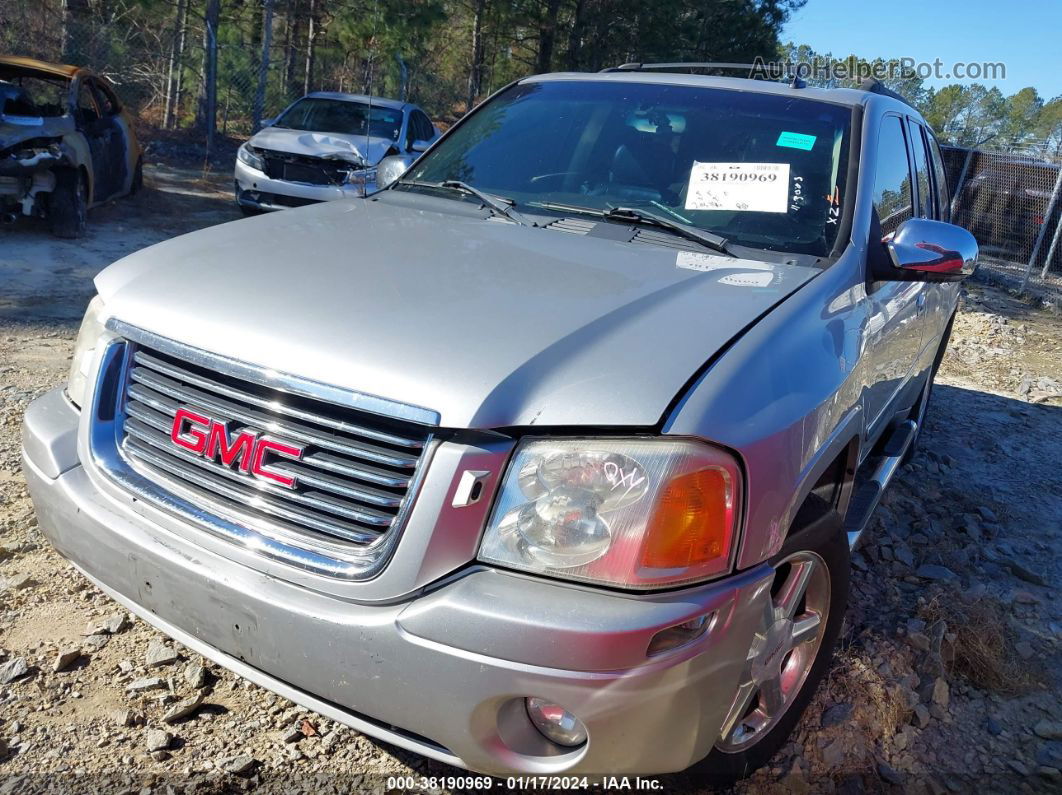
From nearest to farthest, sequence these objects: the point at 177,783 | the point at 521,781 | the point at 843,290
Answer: the point at 521,781
the point at 177,783
the point at 843,290

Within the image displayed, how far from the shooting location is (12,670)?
8.24 feet

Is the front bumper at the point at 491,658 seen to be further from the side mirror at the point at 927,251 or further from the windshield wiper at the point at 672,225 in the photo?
the side mirror at the point at 927,251

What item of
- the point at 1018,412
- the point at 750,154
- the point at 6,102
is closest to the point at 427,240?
the point at 750,154

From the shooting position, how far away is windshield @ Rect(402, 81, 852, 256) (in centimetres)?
289

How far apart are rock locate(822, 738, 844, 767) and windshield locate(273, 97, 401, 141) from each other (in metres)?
9.50

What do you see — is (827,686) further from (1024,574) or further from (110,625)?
(110,625)

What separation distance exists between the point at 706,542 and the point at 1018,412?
575cm

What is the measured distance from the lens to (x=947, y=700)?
2879 millimetres

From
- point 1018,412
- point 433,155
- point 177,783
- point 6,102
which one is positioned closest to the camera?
point 177,783

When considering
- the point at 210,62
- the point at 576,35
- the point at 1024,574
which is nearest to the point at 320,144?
the point at 210,62

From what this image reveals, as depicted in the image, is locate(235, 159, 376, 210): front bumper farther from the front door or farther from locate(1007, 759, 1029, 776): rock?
locate(1007, 759, 1029, 776): rock

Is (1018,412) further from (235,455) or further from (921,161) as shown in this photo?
(235,455)

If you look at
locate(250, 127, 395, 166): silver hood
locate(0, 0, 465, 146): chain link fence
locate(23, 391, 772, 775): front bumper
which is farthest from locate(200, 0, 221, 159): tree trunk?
locate(23, 391, 772, 775): front bumper

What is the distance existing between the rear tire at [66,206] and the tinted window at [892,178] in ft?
24.7
